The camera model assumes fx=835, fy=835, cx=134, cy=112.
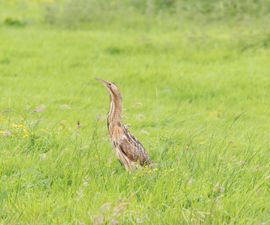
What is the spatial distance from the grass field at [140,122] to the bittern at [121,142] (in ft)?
0.45

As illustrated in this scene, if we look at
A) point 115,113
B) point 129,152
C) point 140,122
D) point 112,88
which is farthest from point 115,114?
point 140,122

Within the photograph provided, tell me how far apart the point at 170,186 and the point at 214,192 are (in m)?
0.37

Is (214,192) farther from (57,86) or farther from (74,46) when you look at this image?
(74,46)

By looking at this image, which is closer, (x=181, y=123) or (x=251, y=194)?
(x=251, y=194)

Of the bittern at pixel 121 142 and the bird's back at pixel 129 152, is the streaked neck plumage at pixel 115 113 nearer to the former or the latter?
the bittern at pixel 121 142

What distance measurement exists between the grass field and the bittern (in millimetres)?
137

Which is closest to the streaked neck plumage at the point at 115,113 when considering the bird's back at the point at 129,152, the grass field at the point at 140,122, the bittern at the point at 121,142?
the bittern at the point at 121,142

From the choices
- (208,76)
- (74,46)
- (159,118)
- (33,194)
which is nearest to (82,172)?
(33,194)

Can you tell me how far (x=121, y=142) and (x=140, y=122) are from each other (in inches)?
123

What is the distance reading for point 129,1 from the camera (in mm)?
17938

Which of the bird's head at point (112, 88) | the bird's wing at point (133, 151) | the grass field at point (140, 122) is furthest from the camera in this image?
the bird's head at point (112, 88)

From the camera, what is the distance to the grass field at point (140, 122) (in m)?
6.56

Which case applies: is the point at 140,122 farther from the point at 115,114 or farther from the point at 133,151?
the point at 133,151

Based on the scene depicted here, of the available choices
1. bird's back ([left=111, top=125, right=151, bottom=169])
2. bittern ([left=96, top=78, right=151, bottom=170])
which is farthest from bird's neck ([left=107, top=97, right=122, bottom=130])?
bird's back ([left=111, top=125, right=151, bottom=169])
